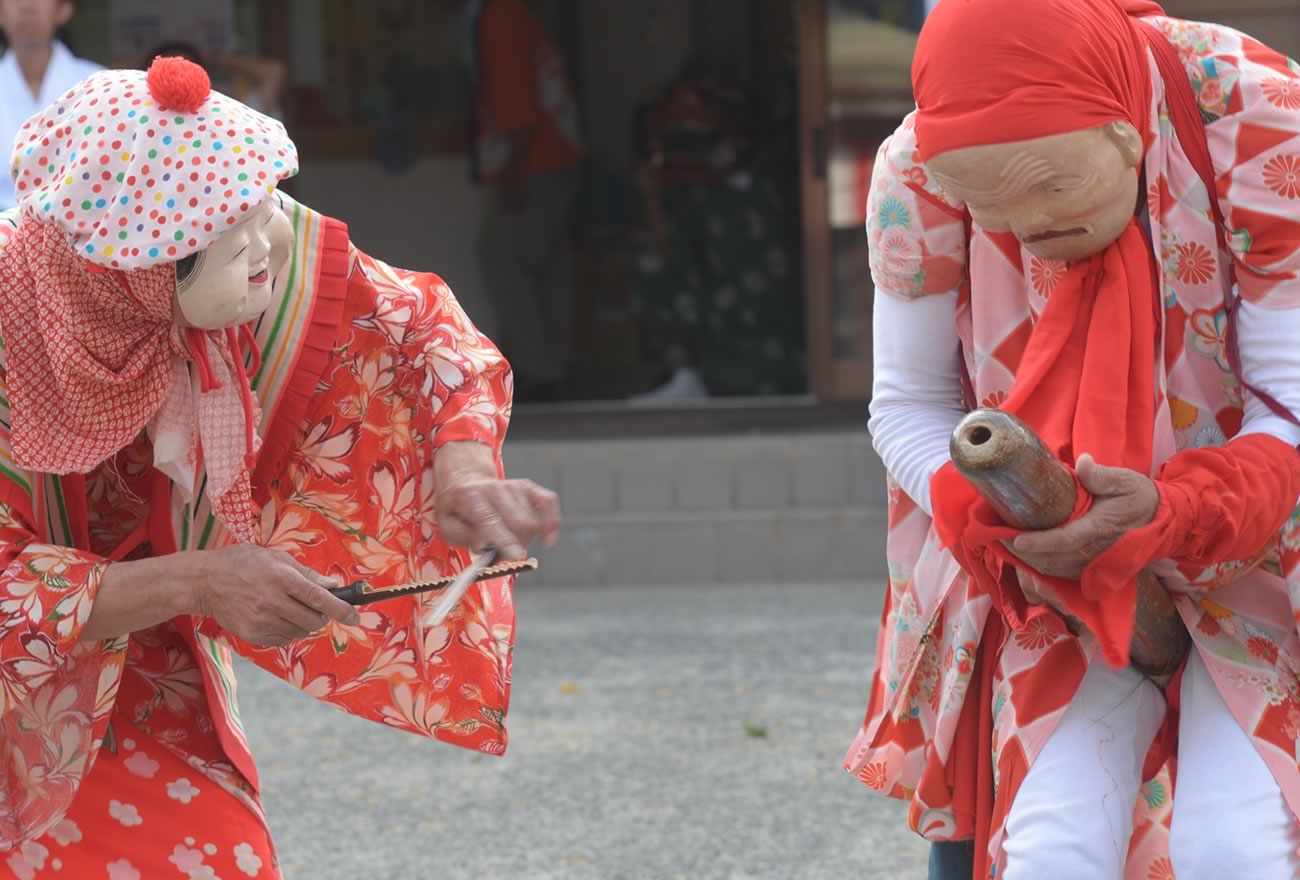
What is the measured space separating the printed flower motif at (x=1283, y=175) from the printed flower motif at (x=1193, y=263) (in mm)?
107

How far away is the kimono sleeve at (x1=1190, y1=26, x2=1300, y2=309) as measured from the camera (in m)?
2.19

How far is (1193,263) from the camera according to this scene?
7.38 feet

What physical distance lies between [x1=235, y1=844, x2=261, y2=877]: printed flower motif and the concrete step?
4653 millimetres

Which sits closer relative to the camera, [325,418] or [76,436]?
[76,436]

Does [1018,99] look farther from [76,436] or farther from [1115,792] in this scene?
[76,436]

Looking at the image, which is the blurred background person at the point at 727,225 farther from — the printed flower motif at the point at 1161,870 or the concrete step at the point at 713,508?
the printed flower motif at the point at 1161,870

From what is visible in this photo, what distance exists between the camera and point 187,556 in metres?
2.27

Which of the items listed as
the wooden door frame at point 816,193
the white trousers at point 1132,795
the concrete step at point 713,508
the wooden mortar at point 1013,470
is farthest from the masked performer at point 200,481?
the wooden door frame at point 816,193

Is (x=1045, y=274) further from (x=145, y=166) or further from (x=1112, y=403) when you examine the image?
(x=145, y=166)

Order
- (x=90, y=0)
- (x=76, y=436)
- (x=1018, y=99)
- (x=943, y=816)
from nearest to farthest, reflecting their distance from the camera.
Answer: (x=1018, y=99), (x=76, y=436), (x=943, y=816), (x=90, y=0)

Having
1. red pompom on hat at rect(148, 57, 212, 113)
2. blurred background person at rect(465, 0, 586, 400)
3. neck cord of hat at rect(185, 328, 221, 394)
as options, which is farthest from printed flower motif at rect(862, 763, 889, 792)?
blurred background person at rect(465, 0, 586, 400)

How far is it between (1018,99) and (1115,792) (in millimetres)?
801

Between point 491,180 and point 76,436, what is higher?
point 76,436

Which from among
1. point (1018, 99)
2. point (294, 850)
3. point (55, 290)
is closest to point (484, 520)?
point (55, 290)
